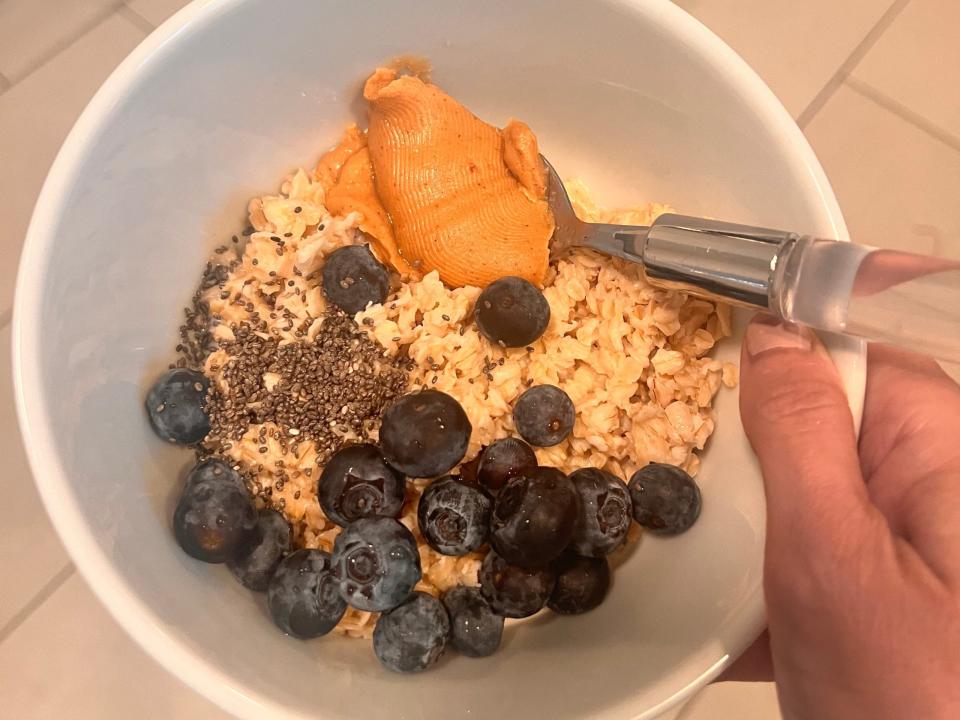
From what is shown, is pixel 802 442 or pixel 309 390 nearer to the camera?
pixel 802 442

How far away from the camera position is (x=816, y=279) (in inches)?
25.8

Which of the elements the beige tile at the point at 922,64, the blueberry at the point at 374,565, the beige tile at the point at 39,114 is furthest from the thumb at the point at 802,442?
the beige tile at the point at 39,114

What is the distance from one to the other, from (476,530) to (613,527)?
14cm

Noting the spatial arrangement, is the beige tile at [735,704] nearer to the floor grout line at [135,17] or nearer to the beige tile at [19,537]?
the beige tile at [19,537]

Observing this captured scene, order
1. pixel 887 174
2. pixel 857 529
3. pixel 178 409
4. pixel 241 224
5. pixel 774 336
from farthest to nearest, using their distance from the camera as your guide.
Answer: pixel 887 174, pixel 241 224, pixel 178 409, pixel 774 336, pixel 857 529

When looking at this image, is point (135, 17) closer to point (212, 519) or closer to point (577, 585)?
point (212, 519)

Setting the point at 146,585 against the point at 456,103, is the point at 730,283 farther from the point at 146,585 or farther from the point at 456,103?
the point at 146,585

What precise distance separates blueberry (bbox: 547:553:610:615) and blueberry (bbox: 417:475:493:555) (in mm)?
91

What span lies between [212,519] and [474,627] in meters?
0.29

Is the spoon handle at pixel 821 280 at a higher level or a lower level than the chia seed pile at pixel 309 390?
higher

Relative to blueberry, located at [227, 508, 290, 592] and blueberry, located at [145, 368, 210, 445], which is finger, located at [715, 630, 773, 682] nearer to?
blueberry, located at [227, 508, 290, 592]

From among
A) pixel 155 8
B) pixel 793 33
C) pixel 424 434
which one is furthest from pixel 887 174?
pixel 155 8

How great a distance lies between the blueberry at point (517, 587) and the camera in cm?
76

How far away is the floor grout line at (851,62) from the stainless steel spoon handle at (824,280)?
2.12 feet
